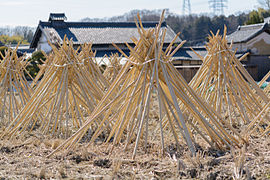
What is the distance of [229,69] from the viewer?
217 inches

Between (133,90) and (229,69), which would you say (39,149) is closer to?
(133,90)

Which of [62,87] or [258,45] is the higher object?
[258,45]

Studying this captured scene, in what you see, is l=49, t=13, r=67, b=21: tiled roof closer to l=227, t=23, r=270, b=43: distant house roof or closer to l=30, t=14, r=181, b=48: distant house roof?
l=30, t=14, r=181, b=48: distant house roof

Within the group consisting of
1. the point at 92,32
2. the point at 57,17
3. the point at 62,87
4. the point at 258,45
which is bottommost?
the point at 62,87

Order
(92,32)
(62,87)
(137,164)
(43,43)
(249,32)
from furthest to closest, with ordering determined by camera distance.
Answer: (92,32) → (249,32) → (43,43) → (62,87) → (137,164)

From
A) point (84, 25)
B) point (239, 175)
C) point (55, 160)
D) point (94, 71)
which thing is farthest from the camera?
point (84, 25)

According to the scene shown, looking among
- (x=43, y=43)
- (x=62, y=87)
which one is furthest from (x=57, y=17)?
(x=62, y=87)

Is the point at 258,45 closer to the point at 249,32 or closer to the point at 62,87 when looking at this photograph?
the point at 249,32

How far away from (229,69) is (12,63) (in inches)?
151

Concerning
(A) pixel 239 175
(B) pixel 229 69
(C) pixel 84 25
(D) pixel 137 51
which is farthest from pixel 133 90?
(C) pixel 84 25

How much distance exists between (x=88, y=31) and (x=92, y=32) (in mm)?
269

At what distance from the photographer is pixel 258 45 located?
21719 millimetres

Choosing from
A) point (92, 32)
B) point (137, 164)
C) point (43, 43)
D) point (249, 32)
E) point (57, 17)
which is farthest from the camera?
point (92, 32)

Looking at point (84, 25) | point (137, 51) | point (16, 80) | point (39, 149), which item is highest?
point (84, 25)
